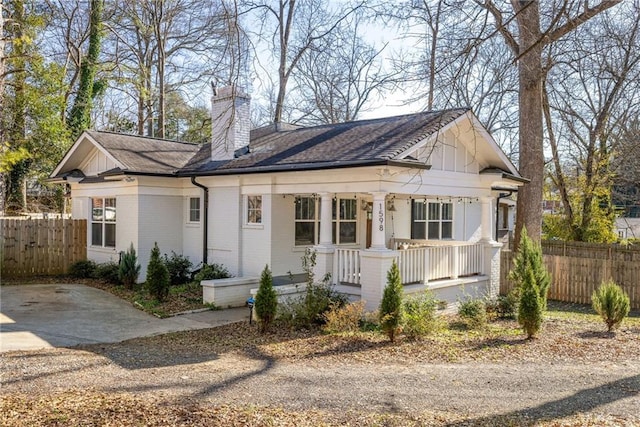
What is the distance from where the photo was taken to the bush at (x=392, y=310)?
9156 millimetres

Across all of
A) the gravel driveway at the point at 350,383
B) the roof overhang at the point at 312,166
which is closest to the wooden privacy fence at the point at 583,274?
the roof overhang at the point at 312,166

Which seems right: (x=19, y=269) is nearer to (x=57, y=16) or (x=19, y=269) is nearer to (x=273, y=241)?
(x=273, y=241)

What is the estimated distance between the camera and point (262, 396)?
6.11 metres

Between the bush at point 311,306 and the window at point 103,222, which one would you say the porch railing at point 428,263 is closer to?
the bush at point 311,306

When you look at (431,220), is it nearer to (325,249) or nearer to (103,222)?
(325,249)

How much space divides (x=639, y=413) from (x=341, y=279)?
6.83m

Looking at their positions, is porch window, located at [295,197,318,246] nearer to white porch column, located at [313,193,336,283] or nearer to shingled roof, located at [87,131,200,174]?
white porch column, located at [313,193,336,283]

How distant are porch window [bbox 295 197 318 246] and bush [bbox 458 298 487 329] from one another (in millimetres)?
4625

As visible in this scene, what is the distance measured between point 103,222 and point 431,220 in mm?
10546

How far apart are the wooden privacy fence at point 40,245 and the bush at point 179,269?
405cm

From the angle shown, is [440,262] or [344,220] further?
[344,220]

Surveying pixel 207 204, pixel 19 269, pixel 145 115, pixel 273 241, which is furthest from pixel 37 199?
pixel 273 241

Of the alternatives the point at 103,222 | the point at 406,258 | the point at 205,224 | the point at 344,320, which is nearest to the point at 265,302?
the point at 344,320

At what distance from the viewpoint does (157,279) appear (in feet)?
41.1
